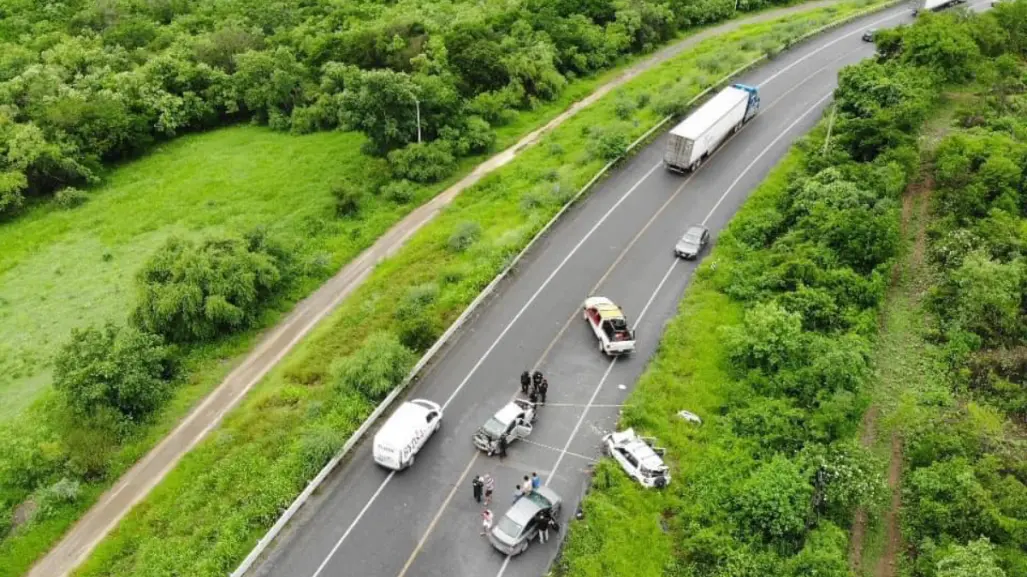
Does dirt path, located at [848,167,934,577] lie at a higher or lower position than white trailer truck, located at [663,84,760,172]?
lower

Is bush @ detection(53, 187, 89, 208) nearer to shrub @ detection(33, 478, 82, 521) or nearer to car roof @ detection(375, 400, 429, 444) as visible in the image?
shrub @ detection(33, 478, 82, 521)

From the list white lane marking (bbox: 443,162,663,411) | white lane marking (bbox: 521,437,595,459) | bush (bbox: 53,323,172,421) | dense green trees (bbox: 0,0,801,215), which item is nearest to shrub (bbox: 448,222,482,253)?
white lane marking (bbox: 443,162,663,411)

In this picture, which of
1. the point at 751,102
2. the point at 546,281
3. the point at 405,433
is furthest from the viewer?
the point at 751,102

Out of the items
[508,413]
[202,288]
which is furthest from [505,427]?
[202,288]

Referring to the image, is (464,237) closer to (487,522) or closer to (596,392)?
A: (596,392)

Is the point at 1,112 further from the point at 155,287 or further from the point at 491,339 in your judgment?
the point at 491,339

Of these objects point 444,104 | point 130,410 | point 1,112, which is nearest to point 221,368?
point 130,410
